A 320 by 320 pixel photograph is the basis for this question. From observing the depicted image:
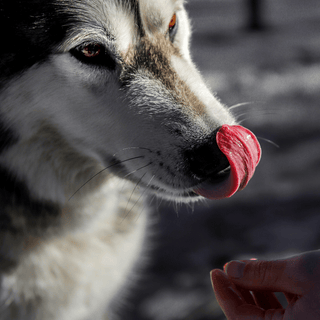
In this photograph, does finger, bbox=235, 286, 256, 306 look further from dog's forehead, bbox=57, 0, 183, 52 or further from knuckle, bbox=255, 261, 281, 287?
dog's forehead, bbox=57, 0, 183, 52

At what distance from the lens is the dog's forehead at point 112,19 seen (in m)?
1.01

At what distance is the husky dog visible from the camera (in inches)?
40.2

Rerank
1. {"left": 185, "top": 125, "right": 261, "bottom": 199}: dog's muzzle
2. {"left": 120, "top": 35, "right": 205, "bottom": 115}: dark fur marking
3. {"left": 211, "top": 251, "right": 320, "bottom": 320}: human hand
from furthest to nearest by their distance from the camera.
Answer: {"left": 120, "top": 35, "right": 205, "bottom": 115}: dark fur marking → {"left": 185, "top": 125, "right": 261, "bottom": 199}: dog's muzzle → {"left": 211, "top": 251, "right": 320, "bottom": 320}: human hand

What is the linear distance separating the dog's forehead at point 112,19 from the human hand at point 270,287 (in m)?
0.74

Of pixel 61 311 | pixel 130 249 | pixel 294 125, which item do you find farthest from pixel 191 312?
pixel 294 125

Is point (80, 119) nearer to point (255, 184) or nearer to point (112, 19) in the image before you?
point (112, 19)

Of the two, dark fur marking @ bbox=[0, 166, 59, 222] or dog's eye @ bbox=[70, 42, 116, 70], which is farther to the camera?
dark fur marking @ bbox=[0, 166, 59, 222]

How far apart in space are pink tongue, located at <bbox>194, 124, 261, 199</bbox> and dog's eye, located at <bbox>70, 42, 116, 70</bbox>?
0.40 meters

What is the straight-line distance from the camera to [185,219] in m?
2.30

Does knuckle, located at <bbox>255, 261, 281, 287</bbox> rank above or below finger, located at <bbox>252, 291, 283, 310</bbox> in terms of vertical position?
above

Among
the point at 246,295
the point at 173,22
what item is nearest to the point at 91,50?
the point at 173,22

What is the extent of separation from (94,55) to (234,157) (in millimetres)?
517

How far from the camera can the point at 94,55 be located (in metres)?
1.07

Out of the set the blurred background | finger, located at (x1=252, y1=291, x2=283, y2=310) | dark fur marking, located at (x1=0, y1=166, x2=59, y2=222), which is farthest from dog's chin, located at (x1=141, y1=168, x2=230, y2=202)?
dark fur marking, located at (x1=0, y1=166, x2=59, y2=222)
